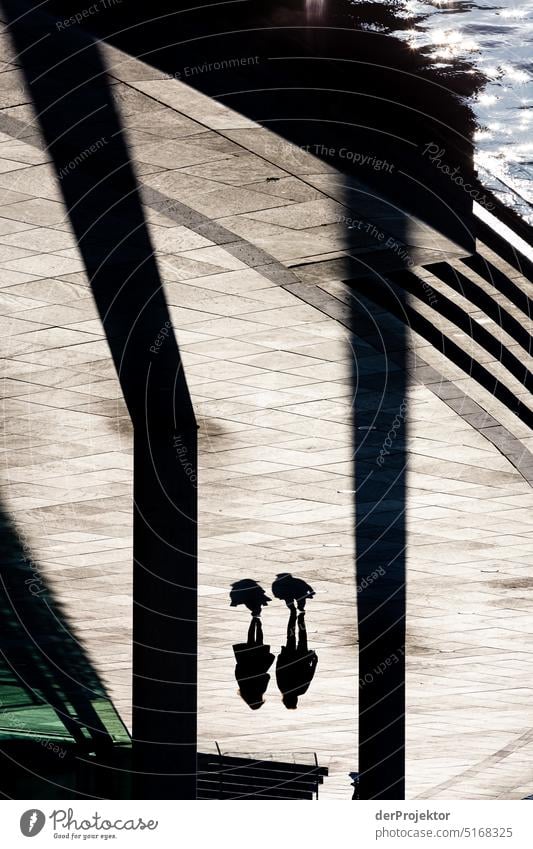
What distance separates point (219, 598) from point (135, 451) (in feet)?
37.6

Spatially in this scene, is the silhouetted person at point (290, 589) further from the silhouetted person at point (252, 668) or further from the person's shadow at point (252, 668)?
the silhouetted person at point (252, 668)

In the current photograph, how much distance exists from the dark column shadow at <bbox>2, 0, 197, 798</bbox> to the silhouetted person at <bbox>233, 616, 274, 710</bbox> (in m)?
1.00

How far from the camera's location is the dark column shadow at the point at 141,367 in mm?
14852

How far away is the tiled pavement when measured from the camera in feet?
55.8

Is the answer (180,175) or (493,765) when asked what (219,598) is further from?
(493,765)

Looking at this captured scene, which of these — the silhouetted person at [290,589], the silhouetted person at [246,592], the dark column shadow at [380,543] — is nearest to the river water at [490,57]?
the dark column shadow at [380,543]

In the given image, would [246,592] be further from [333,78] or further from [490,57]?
[490,57]

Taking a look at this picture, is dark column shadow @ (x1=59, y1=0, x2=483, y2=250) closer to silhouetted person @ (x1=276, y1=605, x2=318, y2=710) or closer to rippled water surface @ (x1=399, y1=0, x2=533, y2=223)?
rippled water surface @ (x1=399, y1=0, x2=533, y2=223)

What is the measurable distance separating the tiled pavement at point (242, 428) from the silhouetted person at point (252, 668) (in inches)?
159

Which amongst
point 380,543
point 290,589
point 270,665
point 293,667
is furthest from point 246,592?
point 270,665

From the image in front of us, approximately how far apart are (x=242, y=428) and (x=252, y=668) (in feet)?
15.3

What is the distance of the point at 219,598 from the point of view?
36719 millimetres

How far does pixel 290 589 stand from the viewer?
36219 mm

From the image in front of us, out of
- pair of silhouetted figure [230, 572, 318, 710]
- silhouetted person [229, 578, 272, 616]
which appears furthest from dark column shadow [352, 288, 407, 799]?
pair of silhouetted figure [230, 572, 318, 710]
